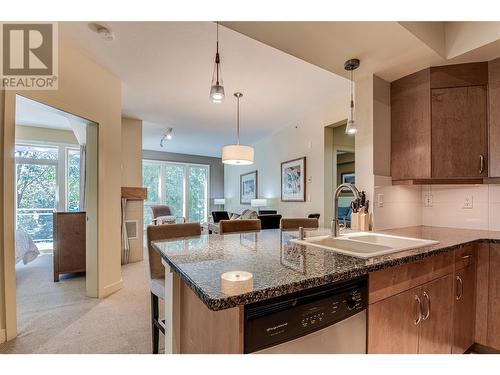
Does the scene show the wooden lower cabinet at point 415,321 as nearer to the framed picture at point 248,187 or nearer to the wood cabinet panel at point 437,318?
the wood cabinet panel at point 437,318

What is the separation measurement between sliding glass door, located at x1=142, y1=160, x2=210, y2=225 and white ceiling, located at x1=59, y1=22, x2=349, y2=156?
A: 2.59 metres

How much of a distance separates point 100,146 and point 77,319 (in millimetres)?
1735

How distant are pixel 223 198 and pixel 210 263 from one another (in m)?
7.27

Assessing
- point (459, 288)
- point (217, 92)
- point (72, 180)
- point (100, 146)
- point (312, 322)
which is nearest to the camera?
point (312, 322)

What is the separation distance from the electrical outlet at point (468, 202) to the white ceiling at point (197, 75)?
69.3 inches

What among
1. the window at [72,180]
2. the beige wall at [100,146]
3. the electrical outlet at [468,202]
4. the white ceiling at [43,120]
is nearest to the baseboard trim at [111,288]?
the beige wall at [100,146]

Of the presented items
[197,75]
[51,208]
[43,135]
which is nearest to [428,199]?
[197,75]

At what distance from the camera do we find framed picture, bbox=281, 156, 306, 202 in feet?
14.1

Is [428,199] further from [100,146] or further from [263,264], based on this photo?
[100,146]

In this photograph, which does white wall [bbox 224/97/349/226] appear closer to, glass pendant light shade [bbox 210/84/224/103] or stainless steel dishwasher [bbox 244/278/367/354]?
glass pendant light shade [bbox 210/84/224/103]

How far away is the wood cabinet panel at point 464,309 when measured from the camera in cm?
152

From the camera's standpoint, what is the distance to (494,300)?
1.65m

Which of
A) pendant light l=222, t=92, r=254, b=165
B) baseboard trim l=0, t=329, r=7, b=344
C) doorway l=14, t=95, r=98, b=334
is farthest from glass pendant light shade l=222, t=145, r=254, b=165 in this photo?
baseboard trim l=0, t=329, r=7, b=344
